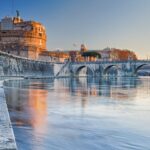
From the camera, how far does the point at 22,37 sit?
127562mm

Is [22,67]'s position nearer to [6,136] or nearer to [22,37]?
[22,37]

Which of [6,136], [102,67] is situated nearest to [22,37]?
[102,67]

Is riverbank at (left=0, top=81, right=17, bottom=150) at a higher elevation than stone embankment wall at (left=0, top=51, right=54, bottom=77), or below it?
below

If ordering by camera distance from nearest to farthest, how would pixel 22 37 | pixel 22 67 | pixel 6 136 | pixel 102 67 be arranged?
pixel 6 136 < pixel 22 67 < pixel 102 67 < pixel 22 37

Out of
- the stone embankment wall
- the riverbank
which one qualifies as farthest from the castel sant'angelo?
the riverbank

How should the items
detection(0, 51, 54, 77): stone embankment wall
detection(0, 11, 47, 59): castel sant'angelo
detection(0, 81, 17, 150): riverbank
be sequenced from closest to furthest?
detection(0, 81, 17, 150): riverbank
detection(0, 51, 54, 77): stone embankment wall
detection(0, 11, 47, 59): castel sant'angelo

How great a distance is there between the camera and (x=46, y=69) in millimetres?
110062

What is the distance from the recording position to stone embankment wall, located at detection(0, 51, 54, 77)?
80300mm

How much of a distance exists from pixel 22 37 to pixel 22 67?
36.0 meters

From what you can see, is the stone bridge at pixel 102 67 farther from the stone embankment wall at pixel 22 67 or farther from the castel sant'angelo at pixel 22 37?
the castel sant'angelo at pixel 22 37

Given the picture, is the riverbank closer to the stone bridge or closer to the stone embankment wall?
the stone embankment wall

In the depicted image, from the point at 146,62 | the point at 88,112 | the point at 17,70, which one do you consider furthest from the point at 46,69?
the point at 88,112

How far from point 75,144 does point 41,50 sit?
122 m

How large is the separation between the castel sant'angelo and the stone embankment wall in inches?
485
